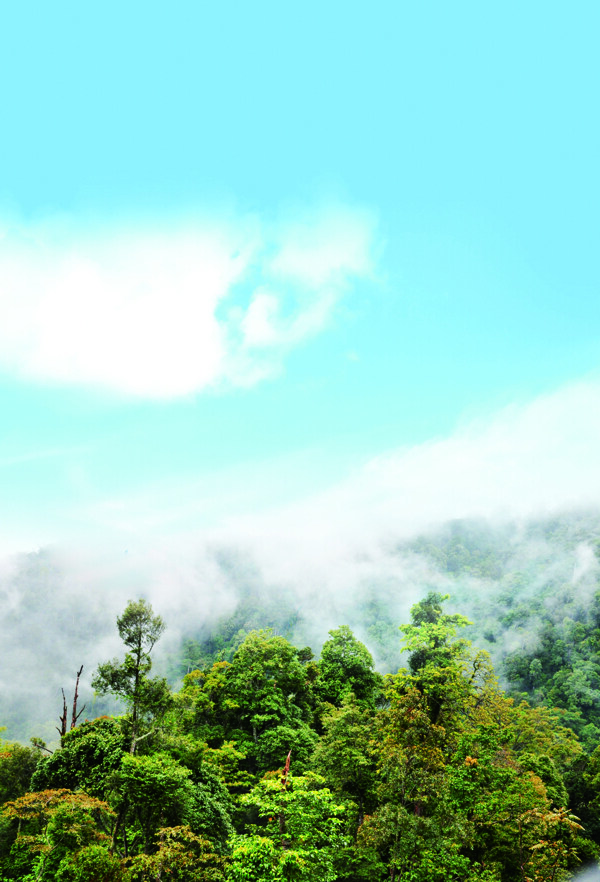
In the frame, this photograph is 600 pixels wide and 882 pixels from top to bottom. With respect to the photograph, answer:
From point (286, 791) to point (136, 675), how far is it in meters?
9.44

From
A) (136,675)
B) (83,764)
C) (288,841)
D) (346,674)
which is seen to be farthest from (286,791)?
(346,674)

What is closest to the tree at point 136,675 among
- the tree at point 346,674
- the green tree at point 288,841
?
→ the green tree at point 288,841

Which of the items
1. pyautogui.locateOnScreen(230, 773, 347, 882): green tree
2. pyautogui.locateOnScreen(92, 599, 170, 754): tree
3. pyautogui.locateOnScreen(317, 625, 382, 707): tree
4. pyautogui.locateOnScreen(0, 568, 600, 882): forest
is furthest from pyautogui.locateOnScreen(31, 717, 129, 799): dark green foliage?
pyautogui.locateOnScreen(317, 625, 382, 707): tree

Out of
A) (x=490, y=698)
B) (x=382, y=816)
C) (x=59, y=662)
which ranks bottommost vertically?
(x=59, y=662)

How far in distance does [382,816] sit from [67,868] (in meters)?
9.94

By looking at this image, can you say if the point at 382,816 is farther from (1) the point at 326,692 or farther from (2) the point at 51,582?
(2) the point at 51,582

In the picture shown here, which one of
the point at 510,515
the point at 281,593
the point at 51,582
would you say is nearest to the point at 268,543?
the point at 281,593

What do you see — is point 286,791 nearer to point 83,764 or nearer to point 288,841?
point 288,841

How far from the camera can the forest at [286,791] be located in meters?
14.4

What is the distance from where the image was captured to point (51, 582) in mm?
119750

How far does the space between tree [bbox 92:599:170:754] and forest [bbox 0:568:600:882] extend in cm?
6

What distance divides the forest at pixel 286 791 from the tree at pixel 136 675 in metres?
0.06

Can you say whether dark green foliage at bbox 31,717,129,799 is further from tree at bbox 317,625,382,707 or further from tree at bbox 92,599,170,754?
tree at bbox 317,625,382,707

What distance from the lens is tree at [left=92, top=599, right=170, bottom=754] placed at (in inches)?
786
